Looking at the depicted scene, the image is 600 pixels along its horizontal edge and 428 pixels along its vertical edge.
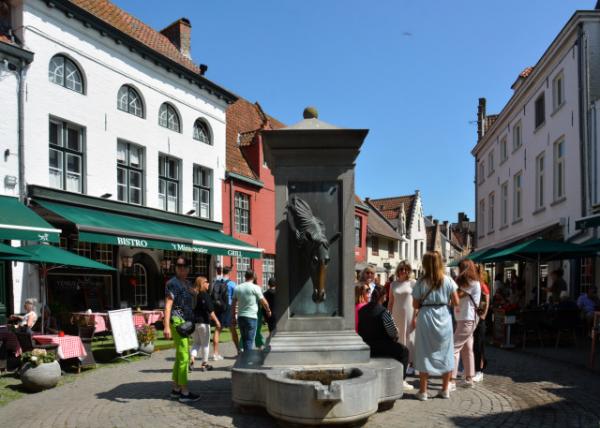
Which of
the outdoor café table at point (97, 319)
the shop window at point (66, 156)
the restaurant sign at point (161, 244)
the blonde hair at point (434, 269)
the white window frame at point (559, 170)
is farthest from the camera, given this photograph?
the white window frame at point (559, 170)

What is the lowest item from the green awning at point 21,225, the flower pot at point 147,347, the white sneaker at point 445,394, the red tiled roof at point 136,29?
the flower pot at point 147,347

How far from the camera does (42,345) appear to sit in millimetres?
7918

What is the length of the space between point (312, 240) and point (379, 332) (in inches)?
53.0

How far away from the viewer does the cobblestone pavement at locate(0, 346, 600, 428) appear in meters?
5.08

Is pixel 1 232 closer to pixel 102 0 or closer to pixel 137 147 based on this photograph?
pixel 137 147

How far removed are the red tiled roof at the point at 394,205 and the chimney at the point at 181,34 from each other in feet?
90.3

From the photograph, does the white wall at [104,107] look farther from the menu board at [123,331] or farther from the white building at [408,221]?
the white building at [408,221]

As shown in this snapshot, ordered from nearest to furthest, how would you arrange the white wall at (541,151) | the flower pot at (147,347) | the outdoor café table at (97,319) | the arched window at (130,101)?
the flower pot at (147,347) → the outdoor café table at (97,319) → the white wall at (541,151) → the arched window at (130,101)

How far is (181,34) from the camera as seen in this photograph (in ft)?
64.1

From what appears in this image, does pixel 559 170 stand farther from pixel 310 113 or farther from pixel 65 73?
pixel 65 73

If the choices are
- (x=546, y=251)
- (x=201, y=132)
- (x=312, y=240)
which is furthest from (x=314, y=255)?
(x=201, y=132)

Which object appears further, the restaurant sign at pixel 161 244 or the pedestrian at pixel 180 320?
the restaurant sign at pixel 161 244

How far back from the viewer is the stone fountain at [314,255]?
5.54 m

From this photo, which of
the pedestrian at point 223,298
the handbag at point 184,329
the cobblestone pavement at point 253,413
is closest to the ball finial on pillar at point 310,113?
the handbag at point 184,329
